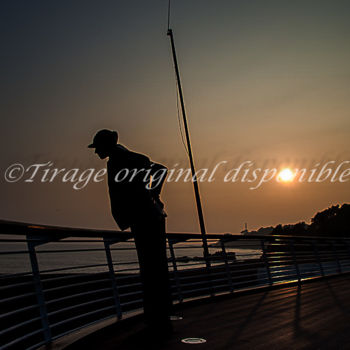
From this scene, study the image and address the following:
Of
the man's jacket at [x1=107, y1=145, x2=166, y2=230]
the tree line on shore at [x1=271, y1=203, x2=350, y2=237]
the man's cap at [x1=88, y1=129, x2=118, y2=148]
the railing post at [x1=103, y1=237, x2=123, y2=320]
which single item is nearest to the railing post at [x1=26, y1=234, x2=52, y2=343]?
the man's jacket at [x1=107, y1=145, x2=166, y2=230]

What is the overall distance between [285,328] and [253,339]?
0.62 metres

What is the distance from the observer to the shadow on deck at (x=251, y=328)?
3857 millimetres

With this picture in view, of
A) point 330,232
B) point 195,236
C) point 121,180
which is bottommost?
point 330,232

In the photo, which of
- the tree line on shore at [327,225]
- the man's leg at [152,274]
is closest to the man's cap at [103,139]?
the man's leg at [152,274]

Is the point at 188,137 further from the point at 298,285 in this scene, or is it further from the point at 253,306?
the point at 253,306

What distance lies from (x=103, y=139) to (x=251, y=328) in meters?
2.32

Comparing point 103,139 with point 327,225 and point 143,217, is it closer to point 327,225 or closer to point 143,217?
point 143,217

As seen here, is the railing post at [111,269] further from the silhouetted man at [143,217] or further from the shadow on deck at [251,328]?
the silhouetted man at [143,217]

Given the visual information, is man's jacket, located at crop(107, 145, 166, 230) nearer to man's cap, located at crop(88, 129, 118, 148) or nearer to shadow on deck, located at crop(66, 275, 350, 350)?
man's cap, located at crop(88, 129, 118, 148)

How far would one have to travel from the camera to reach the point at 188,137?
17094 mm

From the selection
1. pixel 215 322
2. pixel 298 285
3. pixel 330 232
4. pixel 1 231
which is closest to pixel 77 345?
pixel 1 231

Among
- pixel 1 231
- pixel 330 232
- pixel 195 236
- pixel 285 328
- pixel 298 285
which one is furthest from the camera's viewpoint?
pixel 330 232

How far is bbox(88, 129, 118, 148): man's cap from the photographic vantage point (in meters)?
4.33

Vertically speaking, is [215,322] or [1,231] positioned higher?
[1,231]
